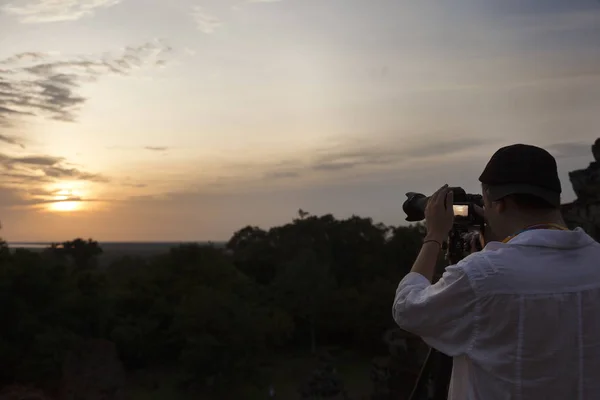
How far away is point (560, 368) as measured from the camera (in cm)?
142

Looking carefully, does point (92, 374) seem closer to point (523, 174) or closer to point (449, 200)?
point (449, 200)

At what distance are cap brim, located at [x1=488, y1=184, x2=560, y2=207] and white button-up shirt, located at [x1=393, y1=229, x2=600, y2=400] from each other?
0.33 ft

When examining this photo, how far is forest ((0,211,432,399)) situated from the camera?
18531 mm

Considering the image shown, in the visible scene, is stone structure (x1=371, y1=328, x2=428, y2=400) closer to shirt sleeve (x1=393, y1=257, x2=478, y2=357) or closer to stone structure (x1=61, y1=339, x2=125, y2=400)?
stone structure (x1=61, y1=339, x2=125, y2=400)

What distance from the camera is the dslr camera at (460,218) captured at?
1838 mm

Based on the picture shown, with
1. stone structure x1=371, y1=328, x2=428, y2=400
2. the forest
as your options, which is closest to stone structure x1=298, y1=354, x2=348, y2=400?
the forest

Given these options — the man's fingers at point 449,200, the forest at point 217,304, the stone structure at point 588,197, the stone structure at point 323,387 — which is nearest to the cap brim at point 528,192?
the man's fingers at point 449,200

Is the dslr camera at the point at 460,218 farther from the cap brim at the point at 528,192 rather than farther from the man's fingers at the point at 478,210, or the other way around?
the cap brim at the point at 528,192

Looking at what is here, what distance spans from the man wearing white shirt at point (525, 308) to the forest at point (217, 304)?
17.8 metres

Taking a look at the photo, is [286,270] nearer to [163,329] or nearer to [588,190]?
[163,329]

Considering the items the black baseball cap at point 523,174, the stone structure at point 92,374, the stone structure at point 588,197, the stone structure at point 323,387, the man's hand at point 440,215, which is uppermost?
the stone structure at point 588,197

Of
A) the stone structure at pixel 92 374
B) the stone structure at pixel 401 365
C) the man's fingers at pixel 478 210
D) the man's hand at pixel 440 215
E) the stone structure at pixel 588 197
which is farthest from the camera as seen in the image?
the stone structure at pixel 92 374

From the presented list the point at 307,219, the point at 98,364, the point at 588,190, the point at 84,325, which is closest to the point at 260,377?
the point at 98,364

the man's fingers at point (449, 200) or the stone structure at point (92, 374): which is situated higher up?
→ the man's fingers at point (449, 200)
